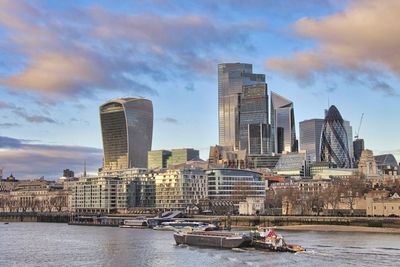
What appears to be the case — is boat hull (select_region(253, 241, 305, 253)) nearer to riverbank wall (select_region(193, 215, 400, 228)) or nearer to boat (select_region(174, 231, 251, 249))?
boat (select_region(174, 231, 251, 249))

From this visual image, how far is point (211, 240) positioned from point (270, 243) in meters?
13.2

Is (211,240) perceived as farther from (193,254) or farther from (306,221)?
(306,221)

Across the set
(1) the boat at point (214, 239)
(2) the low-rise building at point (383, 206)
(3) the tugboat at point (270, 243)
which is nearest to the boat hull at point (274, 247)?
(3) the tugboat at point (270, 243)

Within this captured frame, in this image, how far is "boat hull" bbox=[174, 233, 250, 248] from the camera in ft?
316

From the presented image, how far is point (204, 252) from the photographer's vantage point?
93562 millimetres

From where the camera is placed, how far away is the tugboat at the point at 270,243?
291 ft

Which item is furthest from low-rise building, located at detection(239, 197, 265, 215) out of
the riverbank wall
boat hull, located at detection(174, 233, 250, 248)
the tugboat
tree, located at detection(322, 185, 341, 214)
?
the tugboat

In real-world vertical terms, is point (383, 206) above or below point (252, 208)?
→ above

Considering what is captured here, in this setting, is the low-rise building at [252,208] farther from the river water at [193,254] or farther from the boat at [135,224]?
the river water at [193,254]

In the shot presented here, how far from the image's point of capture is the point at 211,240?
10131 centimetres

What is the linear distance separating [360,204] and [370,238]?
244ft

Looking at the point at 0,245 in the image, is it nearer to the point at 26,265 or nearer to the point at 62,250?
the point at 62,250

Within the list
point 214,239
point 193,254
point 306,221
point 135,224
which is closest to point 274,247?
point 193,254

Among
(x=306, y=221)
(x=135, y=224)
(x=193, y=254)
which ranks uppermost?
(x=306, y=221)
